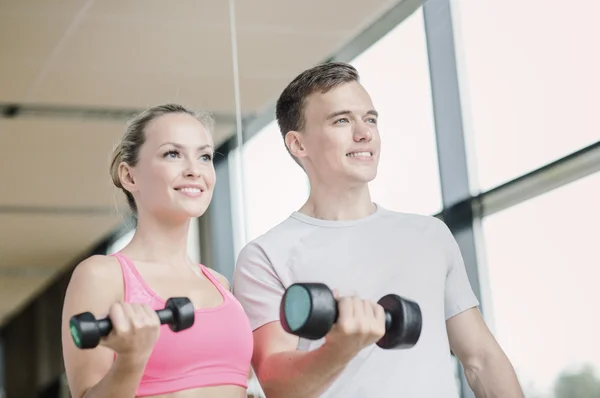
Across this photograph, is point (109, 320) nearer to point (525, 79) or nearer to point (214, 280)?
point (214, 280)

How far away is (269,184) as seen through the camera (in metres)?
3.06

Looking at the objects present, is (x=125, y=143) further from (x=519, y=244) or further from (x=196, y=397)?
(x=519, y=244)

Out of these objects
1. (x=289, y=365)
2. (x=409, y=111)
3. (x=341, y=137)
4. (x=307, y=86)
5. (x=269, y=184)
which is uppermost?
(x=409, y=111)

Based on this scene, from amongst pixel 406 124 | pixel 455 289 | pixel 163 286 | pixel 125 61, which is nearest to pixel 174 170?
pixel 163 286

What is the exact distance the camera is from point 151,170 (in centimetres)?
159

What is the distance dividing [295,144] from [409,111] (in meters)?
1.15

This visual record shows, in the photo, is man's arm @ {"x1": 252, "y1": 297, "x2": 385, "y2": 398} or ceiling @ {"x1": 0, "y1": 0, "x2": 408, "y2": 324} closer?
man's arm @ {"x1": 252, "y1": 297, "x2": 385, "y2": 398}

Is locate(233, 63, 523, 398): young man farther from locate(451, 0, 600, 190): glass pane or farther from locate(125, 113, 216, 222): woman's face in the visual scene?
locate(451, 0, 600, 190): glass pane

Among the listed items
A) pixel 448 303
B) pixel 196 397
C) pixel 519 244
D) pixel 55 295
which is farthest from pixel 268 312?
pixel 55 295

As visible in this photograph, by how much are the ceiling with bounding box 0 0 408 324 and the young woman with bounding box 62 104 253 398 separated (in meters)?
1.22

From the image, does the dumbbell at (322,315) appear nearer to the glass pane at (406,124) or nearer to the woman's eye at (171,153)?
the woman's eye at (171,153)

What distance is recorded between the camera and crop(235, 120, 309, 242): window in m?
2.95

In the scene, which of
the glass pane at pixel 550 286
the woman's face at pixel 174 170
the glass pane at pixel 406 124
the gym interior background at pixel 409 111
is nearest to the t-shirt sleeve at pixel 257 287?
the woman's face at pixel 174 170

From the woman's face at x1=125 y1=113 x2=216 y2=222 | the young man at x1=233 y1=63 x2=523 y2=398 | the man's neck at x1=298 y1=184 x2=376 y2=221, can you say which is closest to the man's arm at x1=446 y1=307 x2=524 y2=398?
the young man at x1=233 y1=63 x2=523 y2=398
